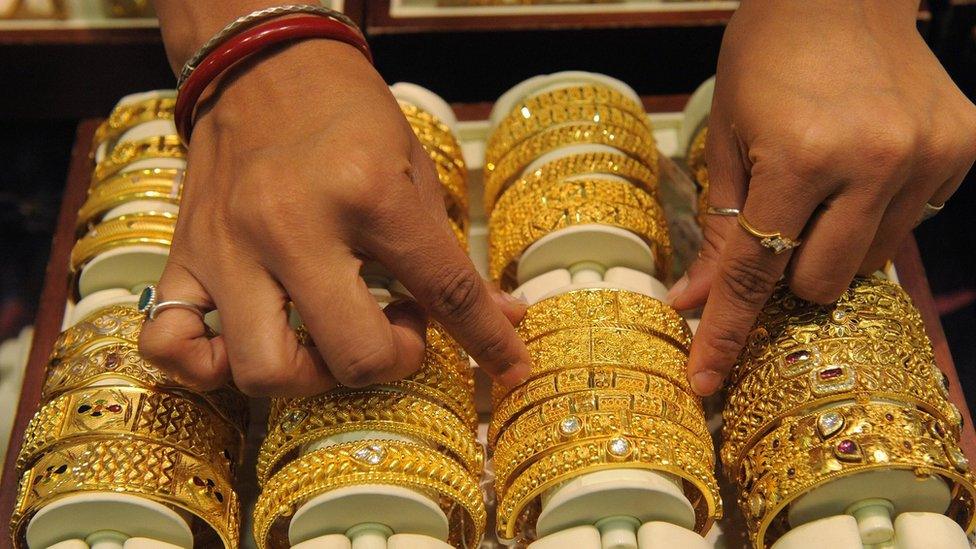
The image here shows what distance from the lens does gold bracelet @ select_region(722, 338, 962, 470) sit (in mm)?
893

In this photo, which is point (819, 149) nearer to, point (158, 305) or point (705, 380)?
point (705, 380)

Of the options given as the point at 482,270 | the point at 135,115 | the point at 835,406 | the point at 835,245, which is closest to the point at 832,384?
the point at 835,406

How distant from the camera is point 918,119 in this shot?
0.88m

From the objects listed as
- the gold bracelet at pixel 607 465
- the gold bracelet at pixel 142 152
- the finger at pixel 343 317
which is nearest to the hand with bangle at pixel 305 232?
the finger at pixel 343 317

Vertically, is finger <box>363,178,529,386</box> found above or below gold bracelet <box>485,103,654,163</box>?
below

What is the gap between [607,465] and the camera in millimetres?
858

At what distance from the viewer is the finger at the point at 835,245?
885 millimetres

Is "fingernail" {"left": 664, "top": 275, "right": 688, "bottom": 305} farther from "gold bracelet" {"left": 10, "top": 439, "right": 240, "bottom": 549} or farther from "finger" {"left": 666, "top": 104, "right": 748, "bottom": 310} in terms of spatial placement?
"gold bracelet" {"left": 10, "top": 439, "right": 240, "bottom": 549}

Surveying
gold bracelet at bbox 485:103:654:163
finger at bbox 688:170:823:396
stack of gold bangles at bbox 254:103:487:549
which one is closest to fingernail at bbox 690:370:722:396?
finger at bbox 688:170:823:396

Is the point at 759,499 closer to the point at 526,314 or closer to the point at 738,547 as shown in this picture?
the point at 738,547

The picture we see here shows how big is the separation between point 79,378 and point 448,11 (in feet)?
2.40

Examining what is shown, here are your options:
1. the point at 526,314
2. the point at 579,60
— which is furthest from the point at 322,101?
the point at 579,60

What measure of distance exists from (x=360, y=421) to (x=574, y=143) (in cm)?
43

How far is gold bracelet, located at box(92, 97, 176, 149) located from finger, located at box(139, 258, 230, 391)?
0.37 meters
